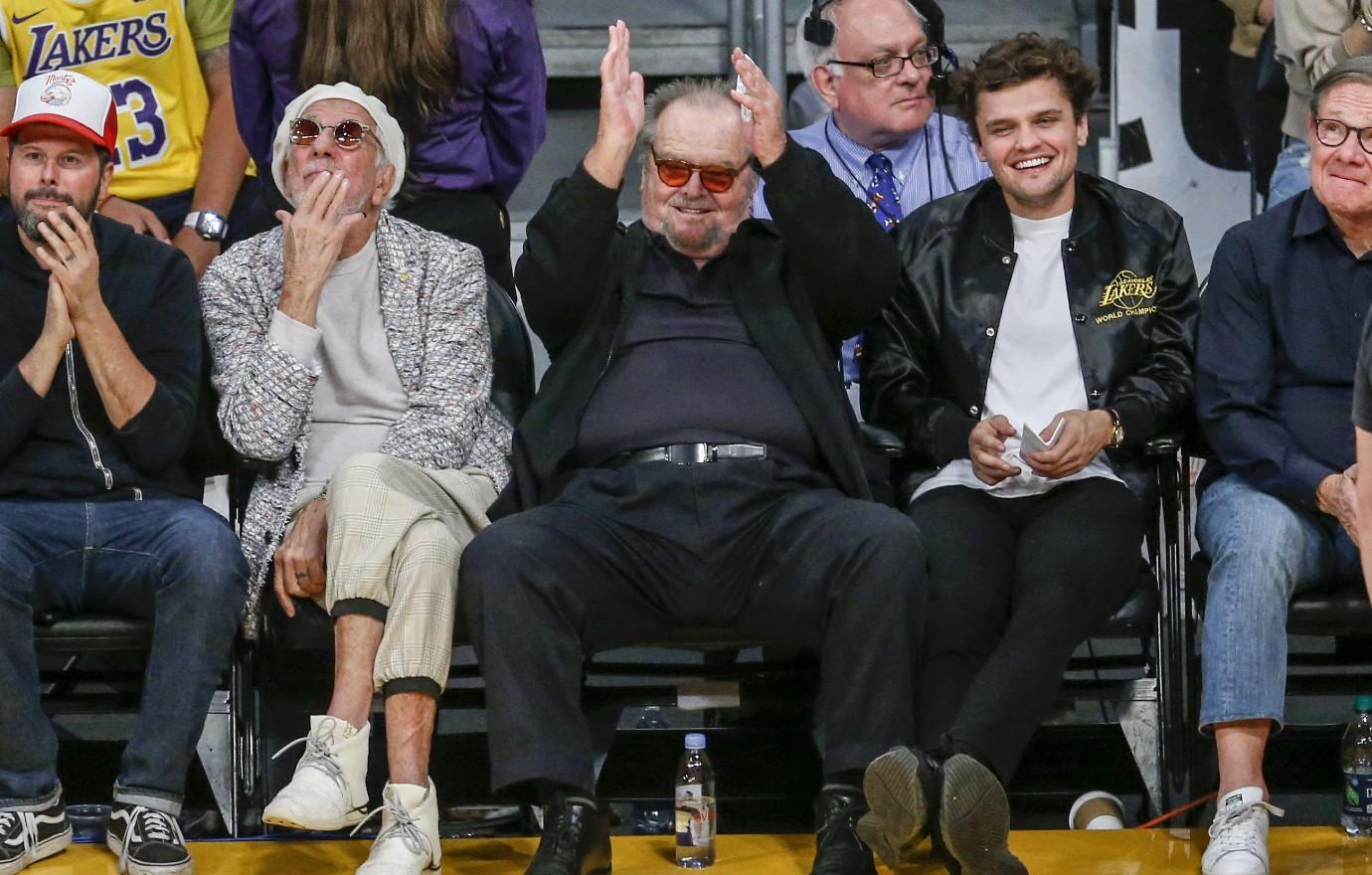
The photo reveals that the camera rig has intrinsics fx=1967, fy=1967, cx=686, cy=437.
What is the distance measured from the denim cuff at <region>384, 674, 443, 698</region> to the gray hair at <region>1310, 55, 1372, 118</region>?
1951mm

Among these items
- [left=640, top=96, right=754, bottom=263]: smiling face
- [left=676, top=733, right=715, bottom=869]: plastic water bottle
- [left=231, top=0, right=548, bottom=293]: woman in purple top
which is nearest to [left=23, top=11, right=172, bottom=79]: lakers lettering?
[left=231, top=0, right=548, bottom=293]: woman in purple top

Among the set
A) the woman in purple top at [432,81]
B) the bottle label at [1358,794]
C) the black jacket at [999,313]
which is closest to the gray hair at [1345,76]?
the black jacket at [999,313]

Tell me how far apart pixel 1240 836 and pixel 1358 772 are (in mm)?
412

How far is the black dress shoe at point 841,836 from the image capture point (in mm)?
3203

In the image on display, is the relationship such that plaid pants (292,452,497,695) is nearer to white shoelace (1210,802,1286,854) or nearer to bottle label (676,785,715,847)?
bottle label (676,785,715,847)

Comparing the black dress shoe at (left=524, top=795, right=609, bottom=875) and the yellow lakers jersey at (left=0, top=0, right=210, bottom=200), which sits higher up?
the yellow lakers jersey at (left=0, top=0, right=210, bottom=200)

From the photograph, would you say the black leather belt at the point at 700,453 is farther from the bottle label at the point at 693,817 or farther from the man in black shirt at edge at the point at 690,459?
the bottle label at the point at 693,817

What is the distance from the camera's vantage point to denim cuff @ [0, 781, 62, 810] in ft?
11.1

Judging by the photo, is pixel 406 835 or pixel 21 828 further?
pixel 21 828

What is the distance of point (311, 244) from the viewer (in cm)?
378

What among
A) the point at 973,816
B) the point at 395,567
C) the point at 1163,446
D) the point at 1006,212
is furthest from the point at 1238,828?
the point at 395,567

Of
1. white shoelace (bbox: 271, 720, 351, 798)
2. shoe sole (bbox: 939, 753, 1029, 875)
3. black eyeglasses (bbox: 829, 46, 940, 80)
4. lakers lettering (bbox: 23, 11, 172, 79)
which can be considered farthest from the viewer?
lakers lettering (bbox: 23, 11, 172, 79)

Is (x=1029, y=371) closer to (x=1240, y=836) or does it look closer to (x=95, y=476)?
(x=1240, y=836)

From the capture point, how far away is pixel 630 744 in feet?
13.5
